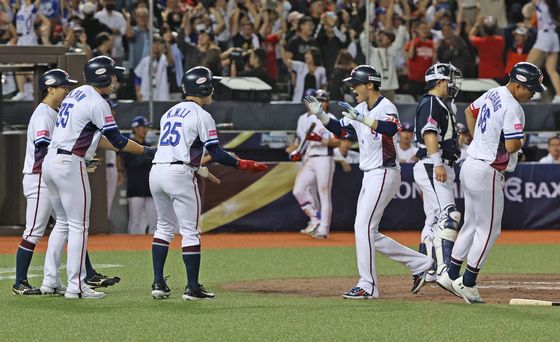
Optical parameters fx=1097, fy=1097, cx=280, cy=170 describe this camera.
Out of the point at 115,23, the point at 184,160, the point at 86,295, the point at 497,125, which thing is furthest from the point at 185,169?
the point at 115,23

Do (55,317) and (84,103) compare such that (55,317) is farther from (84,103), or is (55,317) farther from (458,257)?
(458,257)

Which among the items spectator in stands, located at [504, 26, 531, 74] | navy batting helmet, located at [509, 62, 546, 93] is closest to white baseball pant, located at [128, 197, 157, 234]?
spectator in stands, located at [504, 26, 531, 74]

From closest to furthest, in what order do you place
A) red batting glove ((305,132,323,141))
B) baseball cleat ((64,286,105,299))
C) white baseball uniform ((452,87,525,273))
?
white baseball uniform ((452,87,525,273)) → baseball cleat ((64,286,105,299)) → red batting glove ((305,132,323,141))

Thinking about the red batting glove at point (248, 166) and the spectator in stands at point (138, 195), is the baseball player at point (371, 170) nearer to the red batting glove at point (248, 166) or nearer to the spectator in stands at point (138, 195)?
the red batting glove at point (248, 166)

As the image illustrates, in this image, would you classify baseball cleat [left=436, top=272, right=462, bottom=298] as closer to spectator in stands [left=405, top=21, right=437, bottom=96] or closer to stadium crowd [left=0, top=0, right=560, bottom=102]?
stadium crowd [left=0, top=0, right=560, bottom=102]

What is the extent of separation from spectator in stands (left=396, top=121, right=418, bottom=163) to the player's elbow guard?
381 inches

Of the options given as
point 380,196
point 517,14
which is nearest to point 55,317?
point 380,196

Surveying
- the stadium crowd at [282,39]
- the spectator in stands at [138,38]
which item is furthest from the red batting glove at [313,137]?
the spectator in stands at [138,38]

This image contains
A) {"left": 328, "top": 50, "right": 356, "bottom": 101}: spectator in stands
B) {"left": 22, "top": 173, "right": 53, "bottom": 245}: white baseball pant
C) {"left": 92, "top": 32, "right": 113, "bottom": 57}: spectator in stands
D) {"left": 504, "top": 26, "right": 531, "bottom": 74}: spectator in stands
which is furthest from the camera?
{"left": 504, "top": 26, "right": 531, "bottom": 74}: spectator in stands

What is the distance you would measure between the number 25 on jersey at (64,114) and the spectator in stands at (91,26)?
9.89 m

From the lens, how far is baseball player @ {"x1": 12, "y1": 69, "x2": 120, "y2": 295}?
1054 cm

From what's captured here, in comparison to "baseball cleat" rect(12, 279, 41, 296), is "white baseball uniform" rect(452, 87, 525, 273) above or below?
above

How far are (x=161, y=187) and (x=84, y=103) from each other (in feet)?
3.39

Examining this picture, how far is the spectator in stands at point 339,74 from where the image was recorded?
20438 mm
